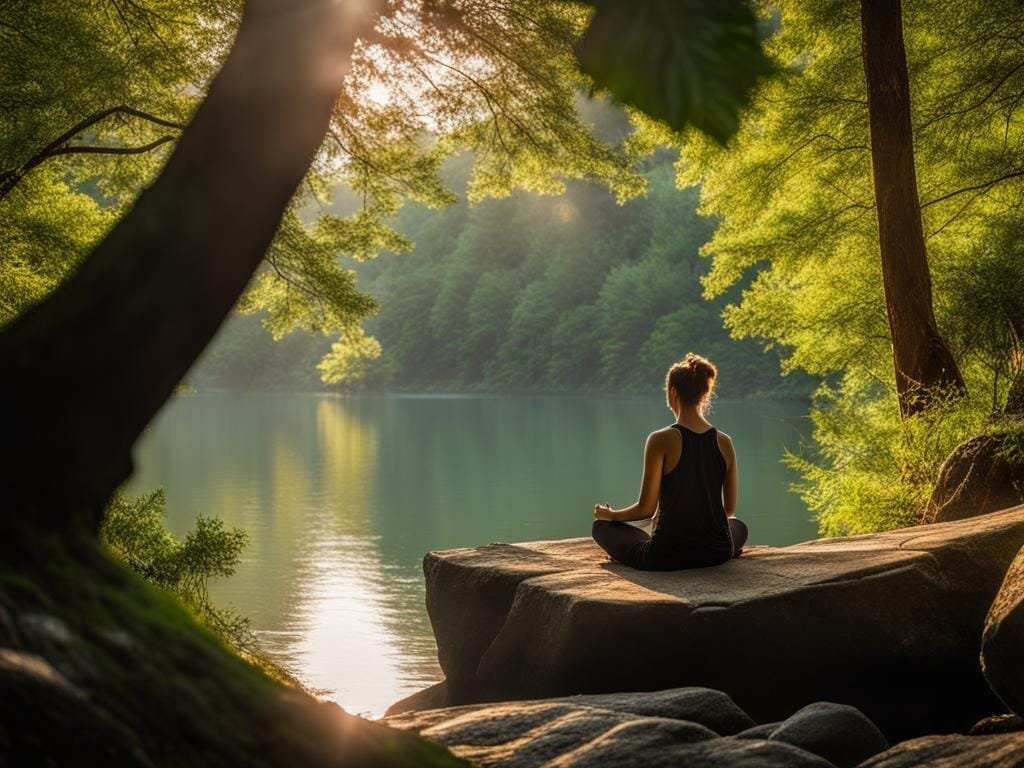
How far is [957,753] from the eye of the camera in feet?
11.3

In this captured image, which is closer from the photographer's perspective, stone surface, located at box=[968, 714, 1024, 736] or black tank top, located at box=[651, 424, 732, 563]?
stone surface, located at box=[968, 714, 1024, 736]

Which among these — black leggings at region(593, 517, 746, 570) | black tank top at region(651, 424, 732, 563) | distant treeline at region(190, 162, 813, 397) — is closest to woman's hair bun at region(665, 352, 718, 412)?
black tank top at region(651, 424, 732, 563)

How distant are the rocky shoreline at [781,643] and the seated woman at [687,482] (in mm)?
149

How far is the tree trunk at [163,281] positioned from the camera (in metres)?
2.23

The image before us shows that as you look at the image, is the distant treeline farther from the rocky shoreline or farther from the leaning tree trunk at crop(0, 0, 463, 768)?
the leaning tree trunk at crop(0, 0, 463, 768)

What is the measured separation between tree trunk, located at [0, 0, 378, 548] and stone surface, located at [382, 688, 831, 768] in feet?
5.51

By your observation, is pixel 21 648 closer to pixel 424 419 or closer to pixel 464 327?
pixel 424 419

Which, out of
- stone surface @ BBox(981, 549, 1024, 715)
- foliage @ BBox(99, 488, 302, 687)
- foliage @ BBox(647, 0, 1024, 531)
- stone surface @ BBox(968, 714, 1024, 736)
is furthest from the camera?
foliage @ BBox(647, 0, 1024, 531)

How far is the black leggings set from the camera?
6.00 m

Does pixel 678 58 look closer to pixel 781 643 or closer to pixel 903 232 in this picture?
pixel 781 643

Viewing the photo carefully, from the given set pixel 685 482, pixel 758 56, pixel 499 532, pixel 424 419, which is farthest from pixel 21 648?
pixel 424 419

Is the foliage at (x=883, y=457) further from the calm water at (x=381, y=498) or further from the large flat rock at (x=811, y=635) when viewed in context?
the calm water at (x=381, y=498)

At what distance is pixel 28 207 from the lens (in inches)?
336

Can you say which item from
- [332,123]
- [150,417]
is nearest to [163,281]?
[150,417]
